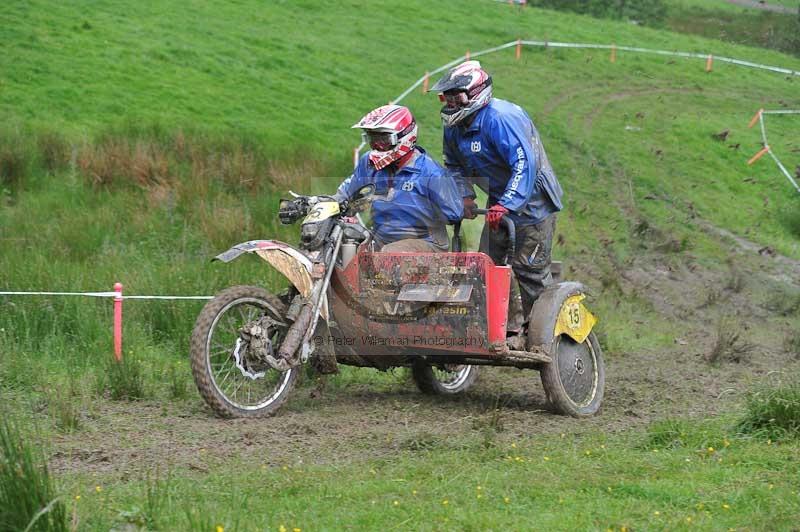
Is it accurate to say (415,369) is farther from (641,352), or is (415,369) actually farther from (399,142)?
(641,352)

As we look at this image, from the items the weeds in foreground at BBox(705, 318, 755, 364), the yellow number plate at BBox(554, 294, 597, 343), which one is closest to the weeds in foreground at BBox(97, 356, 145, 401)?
the yellow number plate at BBox(554, 294, 597, 343)

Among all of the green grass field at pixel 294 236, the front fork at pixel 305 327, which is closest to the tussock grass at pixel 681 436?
the green grass field at pixel 294 236

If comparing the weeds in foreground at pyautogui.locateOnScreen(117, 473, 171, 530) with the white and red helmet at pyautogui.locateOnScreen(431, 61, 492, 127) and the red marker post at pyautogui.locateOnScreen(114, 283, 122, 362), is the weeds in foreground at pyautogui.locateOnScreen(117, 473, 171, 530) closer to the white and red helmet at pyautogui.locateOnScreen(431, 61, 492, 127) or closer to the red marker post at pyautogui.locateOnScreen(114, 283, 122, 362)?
the red marker post at pyautogui.locateOnScreen(114, 283, 122, 362)

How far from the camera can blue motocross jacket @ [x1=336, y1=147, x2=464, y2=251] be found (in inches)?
333

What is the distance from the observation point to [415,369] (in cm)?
938

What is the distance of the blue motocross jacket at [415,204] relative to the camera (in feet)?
27.8

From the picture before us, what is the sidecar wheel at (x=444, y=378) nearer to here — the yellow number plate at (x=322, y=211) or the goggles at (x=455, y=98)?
the yellow number plate at (x=322, y=211)

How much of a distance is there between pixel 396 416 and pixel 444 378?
5.45 feet

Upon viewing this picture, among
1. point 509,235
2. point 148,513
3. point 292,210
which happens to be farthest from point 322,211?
point 148,513

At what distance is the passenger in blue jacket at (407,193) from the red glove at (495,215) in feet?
1.22

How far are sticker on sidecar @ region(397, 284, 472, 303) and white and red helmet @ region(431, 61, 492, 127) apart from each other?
1.40 meters

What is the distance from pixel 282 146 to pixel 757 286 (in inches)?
289

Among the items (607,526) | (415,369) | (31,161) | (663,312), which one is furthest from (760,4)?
(607,526)

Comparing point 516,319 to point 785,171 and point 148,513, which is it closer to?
point 148,513
